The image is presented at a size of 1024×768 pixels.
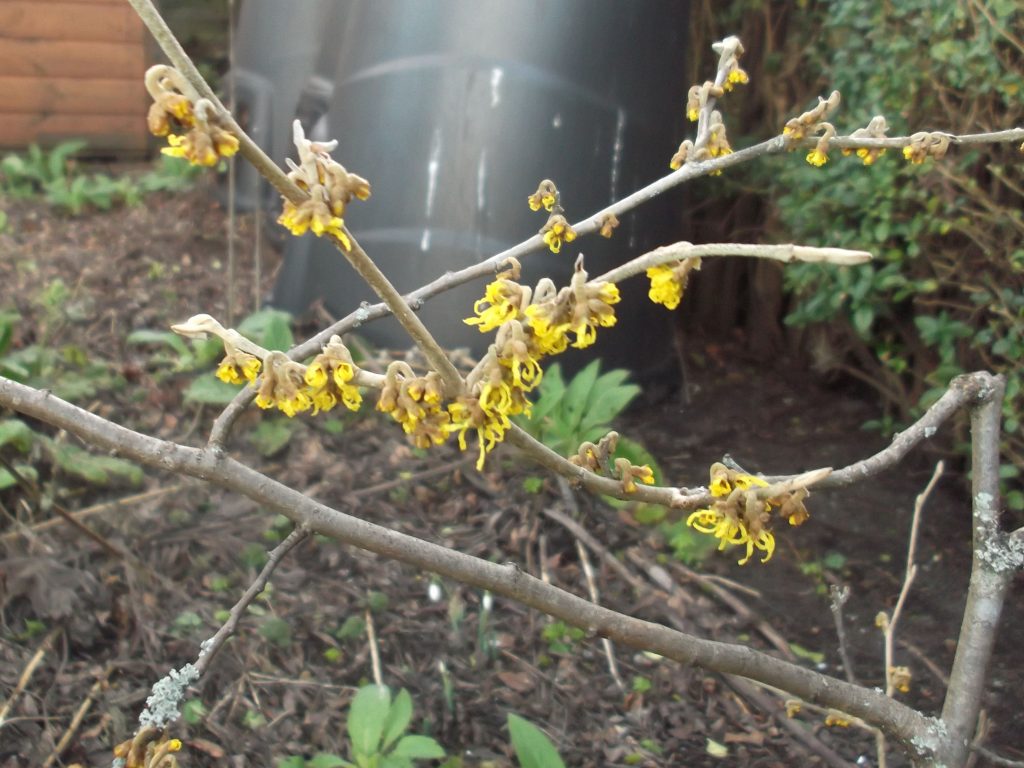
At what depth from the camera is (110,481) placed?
95.0 inches

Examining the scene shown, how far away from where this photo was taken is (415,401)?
34.1 inches

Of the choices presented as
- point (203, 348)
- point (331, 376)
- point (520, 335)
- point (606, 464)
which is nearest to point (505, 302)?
point (520, 335)

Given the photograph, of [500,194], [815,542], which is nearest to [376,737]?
[815,542]

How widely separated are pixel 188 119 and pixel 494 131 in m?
2.44

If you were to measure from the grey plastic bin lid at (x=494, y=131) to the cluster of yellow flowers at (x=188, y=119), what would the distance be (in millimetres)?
2244

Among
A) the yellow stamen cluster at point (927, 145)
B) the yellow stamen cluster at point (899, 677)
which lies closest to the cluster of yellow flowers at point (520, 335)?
the yellow stamen cluster at point (927, 145)

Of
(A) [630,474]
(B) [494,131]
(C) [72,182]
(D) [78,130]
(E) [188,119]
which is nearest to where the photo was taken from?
(E) [188,119]

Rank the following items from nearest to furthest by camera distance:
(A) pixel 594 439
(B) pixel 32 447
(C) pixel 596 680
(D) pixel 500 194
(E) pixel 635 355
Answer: (C) pixel 596 680 → (B) pixel 32 447 → (A) pixel 594 439 → (D) pixel 500 194 → (E) pixel 635 355

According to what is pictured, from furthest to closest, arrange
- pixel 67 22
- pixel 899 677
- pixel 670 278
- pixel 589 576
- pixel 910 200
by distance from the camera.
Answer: pixel 67 22 → pixel 910 200 → pixel 589 576 → pixel 899 677 → pixel 670 278

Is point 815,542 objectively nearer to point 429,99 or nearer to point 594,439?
point 594,439

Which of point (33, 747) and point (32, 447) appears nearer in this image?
point (33, 747)

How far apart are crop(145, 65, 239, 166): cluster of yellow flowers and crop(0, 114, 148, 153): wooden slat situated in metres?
4.78

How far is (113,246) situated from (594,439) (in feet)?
7.38

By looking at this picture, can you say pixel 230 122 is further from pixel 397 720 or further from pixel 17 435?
pixel 17 435
